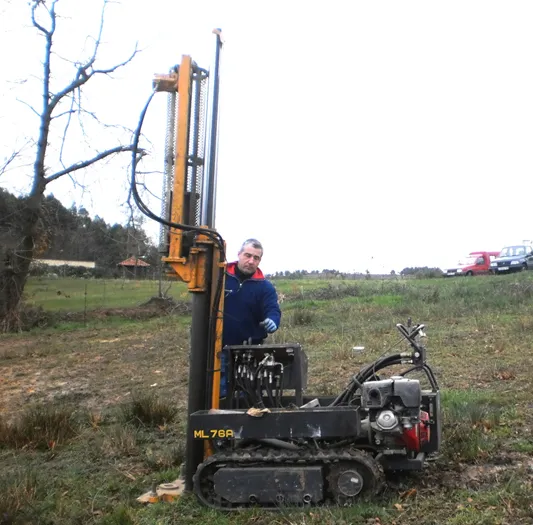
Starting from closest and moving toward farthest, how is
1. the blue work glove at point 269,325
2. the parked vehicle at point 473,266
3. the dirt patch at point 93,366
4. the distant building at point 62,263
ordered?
the blue work glove at point 269,325 → the dirt patch at point 93,366 → the distant building at point 62,263 → the parked vehicle at point 473,266

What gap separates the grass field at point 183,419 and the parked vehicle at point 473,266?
20.0m

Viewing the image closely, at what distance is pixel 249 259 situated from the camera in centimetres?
529

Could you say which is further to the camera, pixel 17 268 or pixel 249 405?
pixel 17 268

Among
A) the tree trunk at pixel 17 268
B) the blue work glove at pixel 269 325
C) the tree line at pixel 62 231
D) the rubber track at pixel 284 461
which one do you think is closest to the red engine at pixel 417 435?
the rubber track at pixel 284 461

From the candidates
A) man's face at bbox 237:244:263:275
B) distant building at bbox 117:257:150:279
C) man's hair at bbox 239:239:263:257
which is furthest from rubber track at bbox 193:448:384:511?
distant building at bbox 117:257:150:279

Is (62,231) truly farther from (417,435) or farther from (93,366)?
(417,435)

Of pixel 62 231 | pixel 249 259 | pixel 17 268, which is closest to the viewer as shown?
pixel 249 259

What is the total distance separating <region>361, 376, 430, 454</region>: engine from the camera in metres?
4.50

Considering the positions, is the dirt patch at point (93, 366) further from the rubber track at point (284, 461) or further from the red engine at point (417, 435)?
the red engine at point (417, 435)

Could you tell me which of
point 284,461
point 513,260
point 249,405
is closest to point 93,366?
point 249,405

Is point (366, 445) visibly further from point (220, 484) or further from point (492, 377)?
point (492, 377)

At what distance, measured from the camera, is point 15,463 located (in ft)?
19.5

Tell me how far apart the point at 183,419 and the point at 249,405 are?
2.60 meters

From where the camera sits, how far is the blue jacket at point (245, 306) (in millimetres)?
5328
